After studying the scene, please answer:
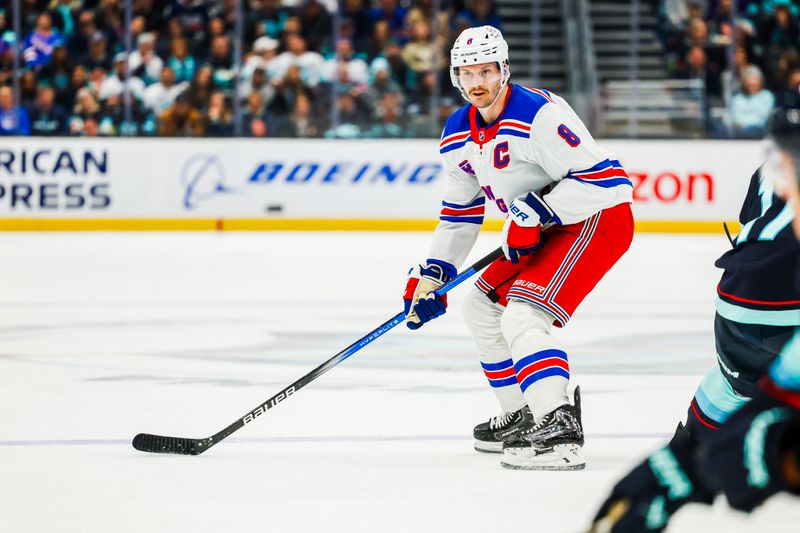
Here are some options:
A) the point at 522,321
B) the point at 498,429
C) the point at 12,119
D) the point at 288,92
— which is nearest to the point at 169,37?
the point at 288,92

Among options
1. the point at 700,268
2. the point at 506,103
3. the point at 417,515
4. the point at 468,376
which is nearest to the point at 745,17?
the point at 700,268

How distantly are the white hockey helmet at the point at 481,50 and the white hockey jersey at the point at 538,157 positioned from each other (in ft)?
0.26

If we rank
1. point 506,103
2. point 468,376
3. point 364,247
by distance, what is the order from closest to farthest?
point 506,103 < point 468,376 < point 364,247

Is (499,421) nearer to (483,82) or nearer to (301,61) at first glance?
(483,82)

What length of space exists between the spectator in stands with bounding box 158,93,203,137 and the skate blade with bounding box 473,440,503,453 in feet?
→ 23.2

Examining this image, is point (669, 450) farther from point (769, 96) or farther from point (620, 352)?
point (769, 96)

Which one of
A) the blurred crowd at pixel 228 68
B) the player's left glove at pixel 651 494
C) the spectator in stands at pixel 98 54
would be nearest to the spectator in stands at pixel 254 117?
the blurred crowd at pixel 228 68

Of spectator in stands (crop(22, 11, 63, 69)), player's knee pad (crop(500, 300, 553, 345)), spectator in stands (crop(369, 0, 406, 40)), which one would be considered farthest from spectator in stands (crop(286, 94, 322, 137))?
player's knee pad (crop(500, 300, 553, 345))

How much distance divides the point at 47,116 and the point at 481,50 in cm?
743

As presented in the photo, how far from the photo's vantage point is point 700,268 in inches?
322

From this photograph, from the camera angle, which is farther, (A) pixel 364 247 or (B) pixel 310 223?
(B) pixel 310 223

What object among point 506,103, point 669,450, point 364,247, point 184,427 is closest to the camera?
point 669,450

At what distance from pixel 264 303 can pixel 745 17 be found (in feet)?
21.3

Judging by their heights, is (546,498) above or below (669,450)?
below
